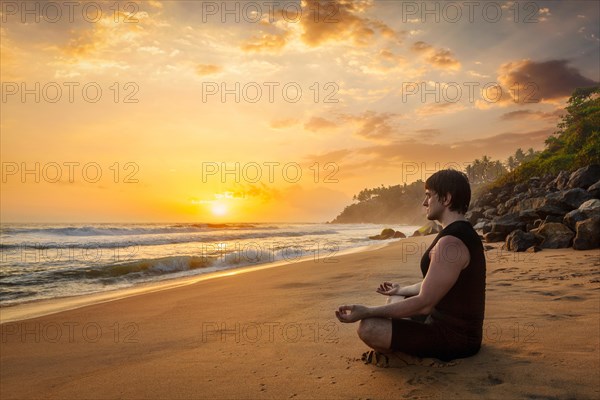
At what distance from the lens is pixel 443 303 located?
3072 millimetres

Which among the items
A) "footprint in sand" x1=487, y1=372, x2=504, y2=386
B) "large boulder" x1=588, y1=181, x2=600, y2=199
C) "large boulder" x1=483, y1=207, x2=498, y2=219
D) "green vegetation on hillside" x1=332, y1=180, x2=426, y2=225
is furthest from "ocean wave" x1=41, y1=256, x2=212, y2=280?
"green vegetation on hillside" x1=332, y1=180, x2=426, y2=225

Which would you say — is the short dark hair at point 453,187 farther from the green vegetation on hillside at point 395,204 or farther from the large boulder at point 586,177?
the green vegetation on hillside at point 395,204

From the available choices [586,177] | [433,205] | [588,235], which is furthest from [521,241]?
[433,205]

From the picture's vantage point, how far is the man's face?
321cm

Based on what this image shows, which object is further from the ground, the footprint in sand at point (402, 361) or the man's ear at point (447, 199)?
the man's ear at point (447, 199)

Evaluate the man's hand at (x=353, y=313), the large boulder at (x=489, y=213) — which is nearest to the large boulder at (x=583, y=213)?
the man's hand at (x=353, y=313)

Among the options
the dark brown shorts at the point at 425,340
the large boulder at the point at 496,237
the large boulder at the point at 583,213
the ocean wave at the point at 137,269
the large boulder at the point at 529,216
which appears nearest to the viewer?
the dark brown shorts at the point at 425,340

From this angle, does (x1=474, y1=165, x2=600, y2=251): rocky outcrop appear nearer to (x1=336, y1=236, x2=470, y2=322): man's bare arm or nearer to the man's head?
the man's head

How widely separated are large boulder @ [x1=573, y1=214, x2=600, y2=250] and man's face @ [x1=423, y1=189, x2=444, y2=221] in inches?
372

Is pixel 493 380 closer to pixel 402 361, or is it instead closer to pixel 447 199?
pixel 402 361

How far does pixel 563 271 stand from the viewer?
298 inches

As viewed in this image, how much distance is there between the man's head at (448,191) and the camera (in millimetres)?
3119

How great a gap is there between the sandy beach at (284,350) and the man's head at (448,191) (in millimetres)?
1312

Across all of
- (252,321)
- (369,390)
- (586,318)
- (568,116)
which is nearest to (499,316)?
(586,318)
